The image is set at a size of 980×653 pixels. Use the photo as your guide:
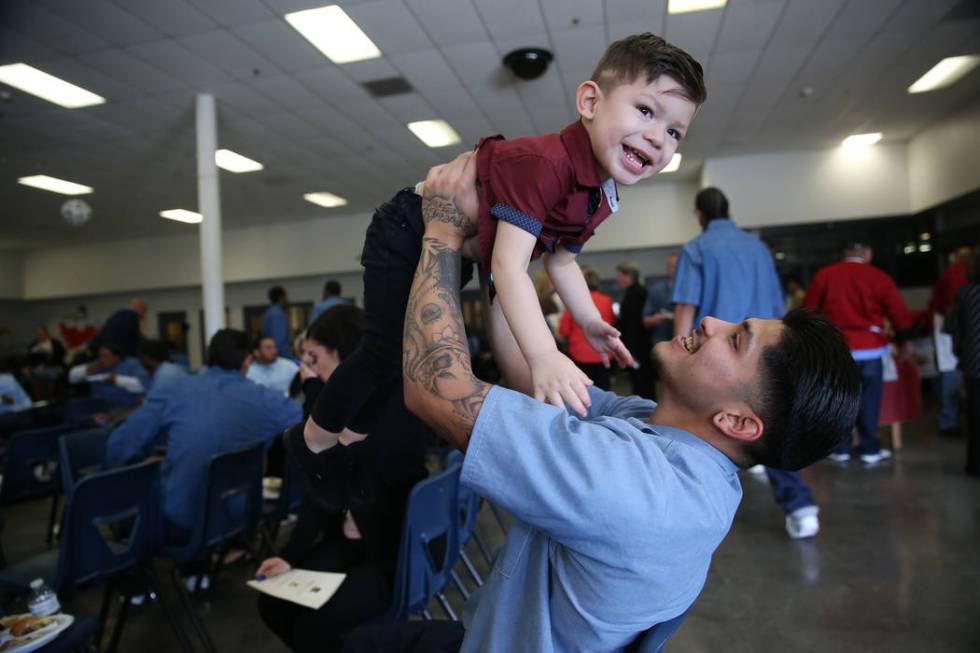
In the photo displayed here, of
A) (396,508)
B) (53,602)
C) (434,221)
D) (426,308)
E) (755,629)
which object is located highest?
(434,221)

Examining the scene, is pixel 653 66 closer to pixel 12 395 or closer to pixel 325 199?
pixel 12 395

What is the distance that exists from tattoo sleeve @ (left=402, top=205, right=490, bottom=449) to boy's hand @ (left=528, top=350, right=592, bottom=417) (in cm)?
12

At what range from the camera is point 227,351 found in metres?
3.07

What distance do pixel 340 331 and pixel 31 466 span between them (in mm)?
2635

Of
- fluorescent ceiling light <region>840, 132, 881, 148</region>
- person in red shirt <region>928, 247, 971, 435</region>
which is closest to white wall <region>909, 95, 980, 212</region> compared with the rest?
fluorescent ceiling light <region>840, 132, 881, 148</region>

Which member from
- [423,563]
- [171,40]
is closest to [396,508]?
[423,563]

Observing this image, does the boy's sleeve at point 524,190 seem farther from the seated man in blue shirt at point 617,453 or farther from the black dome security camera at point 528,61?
the black dome security camera at point 528,61

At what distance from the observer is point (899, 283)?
9.85m

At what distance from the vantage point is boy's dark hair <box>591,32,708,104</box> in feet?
4.15

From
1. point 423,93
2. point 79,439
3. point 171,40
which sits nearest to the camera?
point 79,439

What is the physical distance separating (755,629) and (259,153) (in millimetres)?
8231

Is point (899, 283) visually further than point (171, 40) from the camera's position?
Yes

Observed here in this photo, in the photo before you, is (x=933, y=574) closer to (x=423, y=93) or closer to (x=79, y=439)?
(x=79, y=439)

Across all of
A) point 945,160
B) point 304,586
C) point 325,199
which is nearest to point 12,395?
point 304,586
